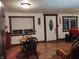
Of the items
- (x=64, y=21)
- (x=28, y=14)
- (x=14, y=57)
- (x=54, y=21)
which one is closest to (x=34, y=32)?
(x=28, y=14)

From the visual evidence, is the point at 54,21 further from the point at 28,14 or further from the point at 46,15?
the point at 28,14

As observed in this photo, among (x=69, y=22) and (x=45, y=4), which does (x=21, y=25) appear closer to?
(x=45, y=4)

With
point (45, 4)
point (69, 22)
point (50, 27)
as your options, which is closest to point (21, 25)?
point (50, 27)

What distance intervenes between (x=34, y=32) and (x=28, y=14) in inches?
52.4

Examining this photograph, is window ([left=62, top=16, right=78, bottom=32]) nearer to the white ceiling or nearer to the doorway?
the doorway

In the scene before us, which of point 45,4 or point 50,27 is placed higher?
point 45,4

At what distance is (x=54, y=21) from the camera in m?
10.0

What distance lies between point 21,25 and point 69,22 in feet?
14.1

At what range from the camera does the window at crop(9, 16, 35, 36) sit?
8.31 meters

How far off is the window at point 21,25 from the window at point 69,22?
287 centimetres

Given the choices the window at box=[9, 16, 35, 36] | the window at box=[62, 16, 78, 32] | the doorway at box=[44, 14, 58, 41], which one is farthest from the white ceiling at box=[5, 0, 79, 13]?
the window at box=[62, 16, 78, 32]

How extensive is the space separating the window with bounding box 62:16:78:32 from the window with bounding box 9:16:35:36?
2.87 metres

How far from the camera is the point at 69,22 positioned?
10750 mm

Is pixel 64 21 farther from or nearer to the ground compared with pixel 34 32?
farther from the ground
